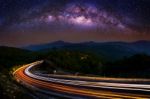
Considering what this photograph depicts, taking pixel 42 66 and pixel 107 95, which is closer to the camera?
pixel 107 95

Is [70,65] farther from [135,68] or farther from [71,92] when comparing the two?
[71,92]

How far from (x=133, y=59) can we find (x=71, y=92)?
224 ft

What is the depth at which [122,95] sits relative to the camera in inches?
1283

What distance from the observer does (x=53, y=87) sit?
162 ft

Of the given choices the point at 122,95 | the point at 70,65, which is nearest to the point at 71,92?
the point at 122,95

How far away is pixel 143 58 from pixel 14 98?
3077 inches

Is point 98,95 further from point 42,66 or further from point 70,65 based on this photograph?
point 70,65

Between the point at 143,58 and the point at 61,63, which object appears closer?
the point at 143,58

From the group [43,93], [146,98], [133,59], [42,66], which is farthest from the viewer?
[42,66]

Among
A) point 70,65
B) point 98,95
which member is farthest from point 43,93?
point 70,65

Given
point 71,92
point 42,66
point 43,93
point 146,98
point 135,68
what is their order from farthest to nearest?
point 42,66, point 135,68, point 43,93, point 71,92, point 146,98

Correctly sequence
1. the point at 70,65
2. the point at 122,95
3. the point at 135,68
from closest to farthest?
the point at 122,95, the point at 135,68, the point at 70,65

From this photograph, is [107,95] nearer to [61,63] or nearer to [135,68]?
[135,68]

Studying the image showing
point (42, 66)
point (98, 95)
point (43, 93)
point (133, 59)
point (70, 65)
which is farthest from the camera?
point (70, 65)
